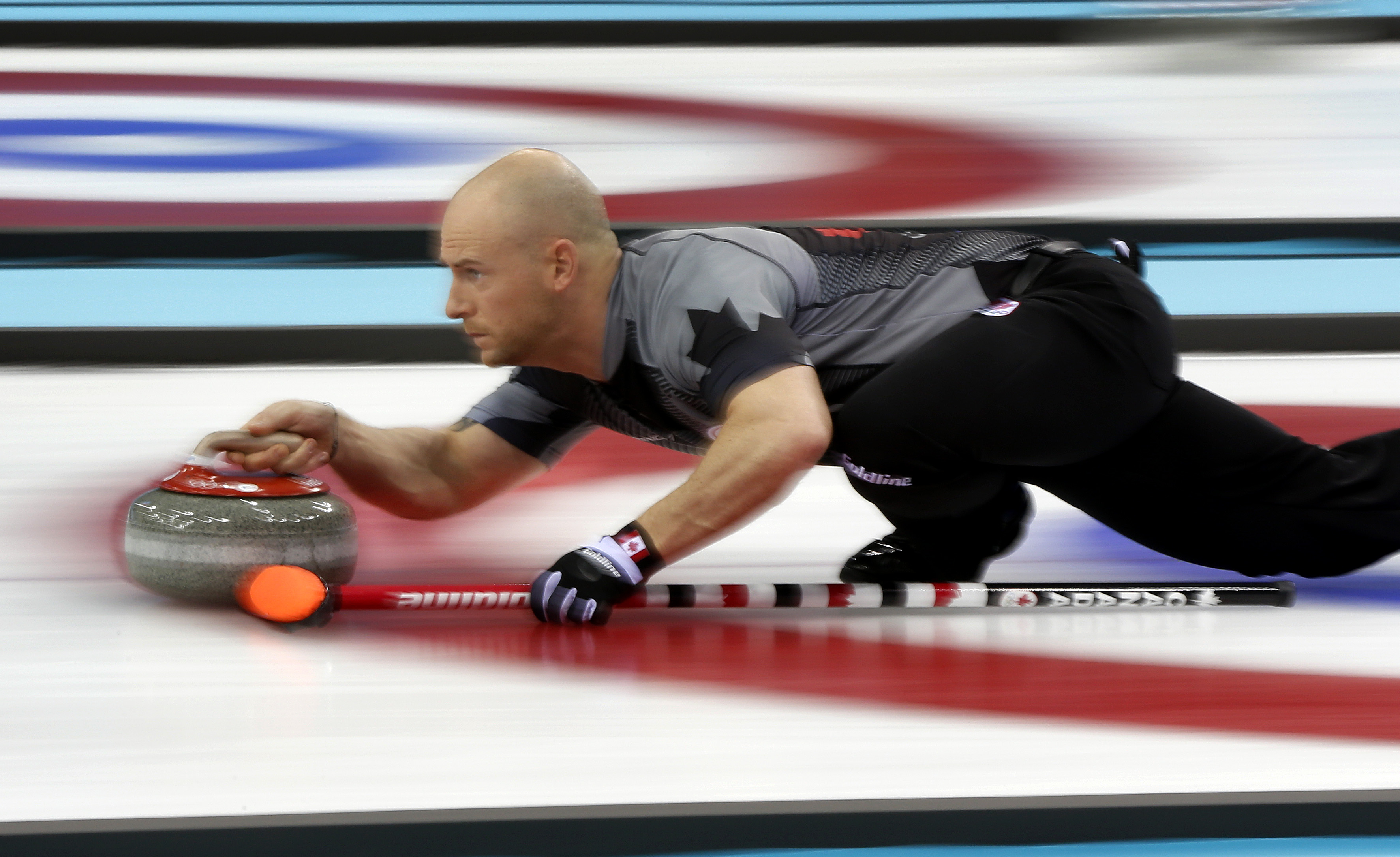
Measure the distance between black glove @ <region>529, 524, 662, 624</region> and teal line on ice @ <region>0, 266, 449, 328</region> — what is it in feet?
5.74

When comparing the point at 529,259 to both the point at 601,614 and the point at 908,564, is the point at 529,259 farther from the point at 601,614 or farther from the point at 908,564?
the point at 908,564

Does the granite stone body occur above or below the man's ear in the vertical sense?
below

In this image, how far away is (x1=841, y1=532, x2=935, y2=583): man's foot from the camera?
6.07ft

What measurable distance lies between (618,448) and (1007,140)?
2.47m

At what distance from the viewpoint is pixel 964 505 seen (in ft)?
5.74

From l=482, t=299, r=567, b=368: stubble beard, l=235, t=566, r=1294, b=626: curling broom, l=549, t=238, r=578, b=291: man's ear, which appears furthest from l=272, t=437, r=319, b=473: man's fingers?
l=549, t=238, r=578, b=291: man's ear

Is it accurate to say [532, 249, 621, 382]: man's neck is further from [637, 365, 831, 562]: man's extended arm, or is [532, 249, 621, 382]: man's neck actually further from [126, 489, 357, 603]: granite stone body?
[126, 489, 357, 603]: granite stone body

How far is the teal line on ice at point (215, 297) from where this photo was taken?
3277 mm

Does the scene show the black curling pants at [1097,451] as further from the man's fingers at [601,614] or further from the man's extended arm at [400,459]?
the man's extended arm at [400,459]

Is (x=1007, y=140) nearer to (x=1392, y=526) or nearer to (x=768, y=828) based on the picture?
(x=1392, y=526)

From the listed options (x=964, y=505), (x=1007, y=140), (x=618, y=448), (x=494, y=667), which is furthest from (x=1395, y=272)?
(x=494, y=667)

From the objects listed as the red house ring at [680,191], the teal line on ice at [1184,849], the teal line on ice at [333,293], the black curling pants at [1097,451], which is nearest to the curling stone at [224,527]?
the black curling pants at [1097,451]

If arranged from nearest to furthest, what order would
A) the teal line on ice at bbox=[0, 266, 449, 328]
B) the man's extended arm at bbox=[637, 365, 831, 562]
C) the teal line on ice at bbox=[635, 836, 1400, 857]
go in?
the teal line on ice at bbox=[635, 836, 1400, 857] → the man's extended arm at bbox=[637, 365, 831, 562] → the teal line on ice at bbox=[0, 266, 449, 328]

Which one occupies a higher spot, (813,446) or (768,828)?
(813,446)
